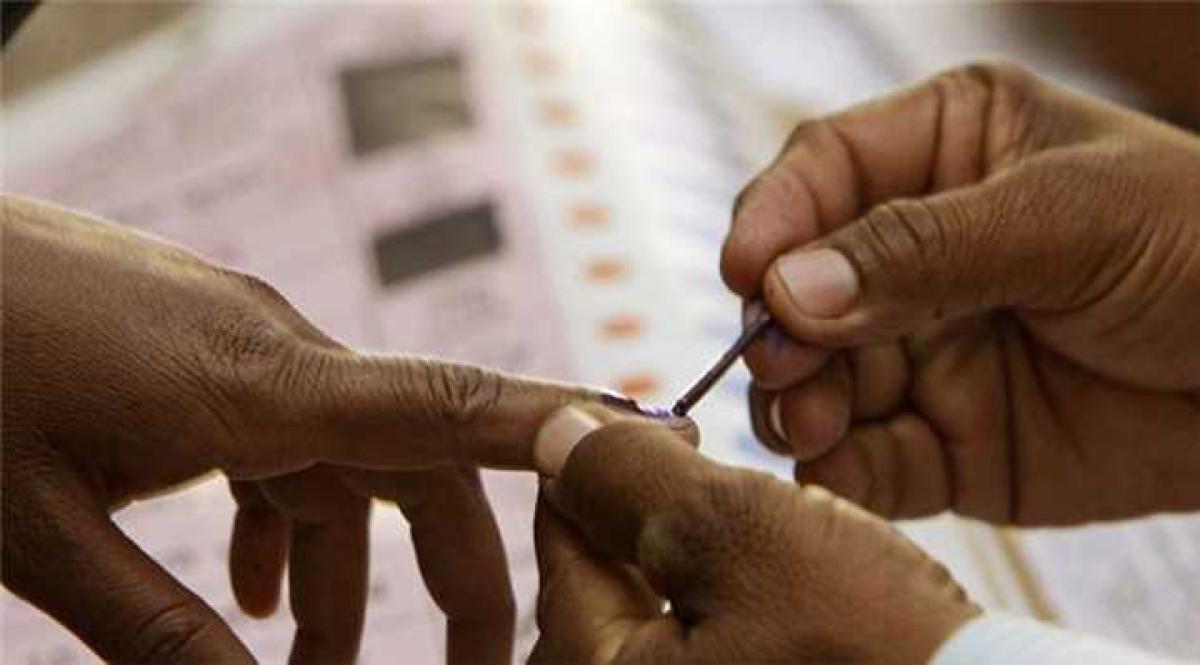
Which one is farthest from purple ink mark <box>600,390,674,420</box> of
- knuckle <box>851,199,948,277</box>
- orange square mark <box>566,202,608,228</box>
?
orange square mark <box>566,202,608,228</box>

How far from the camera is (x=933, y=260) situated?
60cm

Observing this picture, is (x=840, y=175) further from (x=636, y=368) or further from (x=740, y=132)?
(x=740, y=132)

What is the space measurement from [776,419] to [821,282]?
100 millimetres

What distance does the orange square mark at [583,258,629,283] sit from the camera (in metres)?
0.86

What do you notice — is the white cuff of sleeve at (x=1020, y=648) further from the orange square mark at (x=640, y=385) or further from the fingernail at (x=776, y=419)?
the orange square mark at (x=640, y=385)

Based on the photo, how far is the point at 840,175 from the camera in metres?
0.67

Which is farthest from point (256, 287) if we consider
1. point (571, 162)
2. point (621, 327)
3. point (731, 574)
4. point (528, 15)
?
point (528, 15)

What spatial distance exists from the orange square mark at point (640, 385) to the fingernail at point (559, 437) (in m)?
0.27

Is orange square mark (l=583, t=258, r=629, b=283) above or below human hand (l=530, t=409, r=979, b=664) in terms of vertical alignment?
below

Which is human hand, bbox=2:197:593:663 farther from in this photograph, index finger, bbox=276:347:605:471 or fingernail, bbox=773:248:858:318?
fingernail, bbox=773:248:858:318

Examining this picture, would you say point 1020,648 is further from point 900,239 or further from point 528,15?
point 528,15

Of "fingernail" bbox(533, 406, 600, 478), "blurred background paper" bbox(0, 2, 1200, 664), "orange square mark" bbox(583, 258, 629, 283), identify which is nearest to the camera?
"fingernail" bbox(533, 406, 600, 478)

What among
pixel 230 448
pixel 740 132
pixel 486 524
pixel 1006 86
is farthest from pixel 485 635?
pixel 740 132

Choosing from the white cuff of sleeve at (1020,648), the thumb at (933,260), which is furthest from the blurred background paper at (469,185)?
the white cuff of sleeve at (1020,648)
